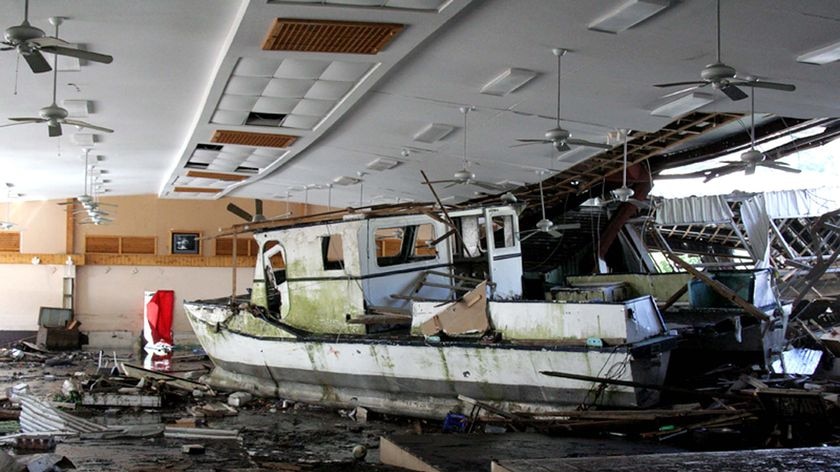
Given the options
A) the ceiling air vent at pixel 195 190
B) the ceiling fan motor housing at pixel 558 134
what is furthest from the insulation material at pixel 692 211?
the ceiling air vent at pixel 195 190

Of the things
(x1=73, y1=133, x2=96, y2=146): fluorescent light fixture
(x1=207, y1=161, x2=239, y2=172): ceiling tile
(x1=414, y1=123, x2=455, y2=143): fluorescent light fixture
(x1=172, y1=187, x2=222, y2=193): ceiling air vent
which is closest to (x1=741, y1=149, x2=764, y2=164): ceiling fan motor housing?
(x1=414, y1=123, x2=455, y2=143): fluorescent light fixture

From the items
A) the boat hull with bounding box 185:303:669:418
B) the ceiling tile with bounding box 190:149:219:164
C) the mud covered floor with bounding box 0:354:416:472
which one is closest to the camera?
the mud covered floor with bounding box 0:354:416:472

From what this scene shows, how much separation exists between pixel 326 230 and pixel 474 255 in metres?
1.89

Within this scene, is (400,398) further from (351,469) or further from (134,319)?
(134,319)

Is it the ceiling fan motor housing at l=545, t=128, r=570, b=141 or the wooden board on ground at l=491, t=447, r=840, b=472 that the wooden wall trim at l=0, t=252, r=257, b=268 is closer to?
the ceiling fan motor housing at l=545, t=128, r=570, b=141

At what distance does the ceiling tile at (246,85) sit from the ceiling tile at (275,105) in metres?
0.36

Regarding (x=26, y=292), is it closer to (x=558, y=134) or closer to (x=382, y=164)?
(x=382, y=164)

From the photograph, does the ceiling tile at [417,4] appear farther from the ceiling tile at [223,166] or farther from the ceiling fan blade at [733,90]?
the ceiling tile at [223,166]

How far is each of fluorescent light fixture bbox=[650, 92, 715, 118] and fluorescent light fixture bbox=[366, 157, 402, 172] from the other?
5.30m

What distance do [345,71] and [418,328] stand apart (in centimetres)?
290

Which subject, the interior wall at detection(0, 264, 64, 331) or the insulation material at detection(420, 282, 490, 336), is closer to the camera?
the insulation material at detection(420, 282, 490, 336)

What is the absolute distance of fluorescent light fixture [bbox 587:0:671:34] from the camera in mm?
6105

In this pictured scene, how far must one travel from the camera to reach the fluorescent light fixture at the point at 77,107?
30.2 feet

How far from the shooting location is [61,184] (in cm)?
1670
